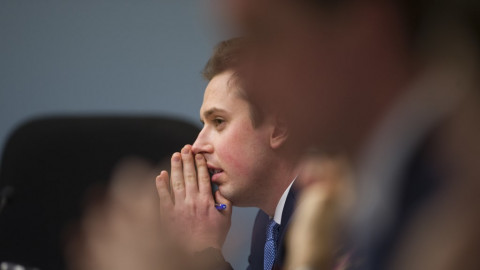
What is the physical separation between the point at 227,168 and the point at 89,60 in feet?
2.41

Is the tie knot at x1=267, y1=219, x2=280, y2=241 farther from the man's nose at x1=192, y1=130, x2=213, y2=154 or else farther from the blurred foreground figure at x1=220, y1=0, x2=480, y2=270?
the blurred foreground figure at x1=220, y1=0, x2=480, y2=270

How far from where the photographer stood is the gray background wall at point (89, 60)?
6.31 ft

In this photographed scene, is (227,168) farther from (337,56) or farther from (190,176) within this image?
(337,56)

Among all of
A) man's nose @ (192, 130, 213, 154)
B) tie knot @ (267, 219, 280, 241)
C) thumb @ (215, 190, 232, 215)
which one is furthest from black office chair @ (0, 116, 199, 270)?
tie knot @ (267, 219, 280, 241)

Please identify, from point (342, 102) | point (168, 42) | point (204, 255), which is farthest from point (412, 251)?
point (168, 42)

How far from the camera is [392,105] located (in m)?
0.49

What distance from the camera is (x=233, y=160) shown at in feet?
4.77

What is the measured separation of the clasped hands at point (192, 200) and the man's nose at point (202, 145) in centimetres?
1

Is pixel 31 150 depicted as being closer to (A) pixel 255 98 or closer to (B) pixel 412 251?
(A) pixel 255 98

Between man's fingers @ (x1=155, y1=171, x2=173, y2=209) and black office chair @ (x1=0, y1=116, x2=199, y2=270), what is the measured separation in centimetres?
11

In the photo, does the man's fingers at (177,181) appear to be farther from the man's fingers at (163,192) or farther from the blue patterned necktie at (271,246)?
the blue patterned necktie at (271,246)

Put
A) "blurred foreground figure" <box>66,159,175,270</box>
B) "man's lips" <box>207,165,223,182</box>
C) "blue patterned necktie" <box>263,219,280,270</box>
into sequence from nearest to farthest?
"blurred foreground figure" <box>66,159,175,270</box> < "blue patterned necktie" <box>263,219,280,270</box> < "man's lips" <box>207,165,223,182</box>

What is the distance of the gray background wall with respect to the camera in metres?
1.92

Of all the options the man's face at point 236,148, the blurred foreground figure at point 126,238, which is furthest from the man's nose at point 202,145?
the blurred foreground figure at point 126,238
